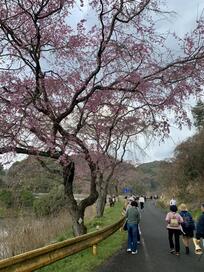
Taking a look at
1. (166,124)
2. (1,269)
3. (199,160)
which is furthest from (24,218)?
(199,160)

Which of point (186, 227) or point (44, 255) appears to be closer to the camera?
point (44, 255)

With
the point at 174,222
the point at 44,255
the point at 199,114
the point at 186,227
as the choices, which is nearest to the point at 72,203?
the point at 174,222

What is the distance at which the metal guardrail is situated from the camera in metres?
8.54

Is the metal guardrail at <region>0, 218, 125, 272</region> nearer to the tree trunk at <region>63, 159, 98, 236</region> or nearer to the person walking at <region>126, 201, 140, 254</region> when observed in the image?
the tree trunk at <region>63, 159, 98, 236</region>

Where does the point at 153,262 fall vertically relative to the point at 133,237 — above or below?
below

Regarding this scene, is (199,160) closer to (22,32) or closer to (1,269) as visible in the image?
(22,32)

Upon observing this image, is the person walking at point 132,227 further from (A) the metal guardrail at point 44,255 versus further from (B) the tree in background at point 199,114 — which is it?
(B) the tree in background at point 199,114

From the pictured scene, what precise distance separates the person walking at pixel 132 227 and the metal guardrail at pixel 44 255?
148 cm

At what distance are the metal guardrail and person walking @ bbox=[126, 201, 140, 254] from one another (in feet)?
4.86

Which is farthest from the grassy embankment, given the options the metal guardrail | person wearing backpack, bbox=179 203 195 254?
person wearing backpack, bbox=179 203 195 254

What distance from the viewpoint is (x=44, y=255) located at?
A: 1050cm

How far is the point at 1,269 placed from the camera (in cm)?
809

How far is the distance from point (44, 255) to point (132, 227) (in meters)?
7.45

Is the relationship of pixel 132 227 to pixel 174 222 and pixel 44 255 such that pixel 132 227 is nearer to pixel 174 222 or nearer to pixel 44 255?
pixel 174 222
